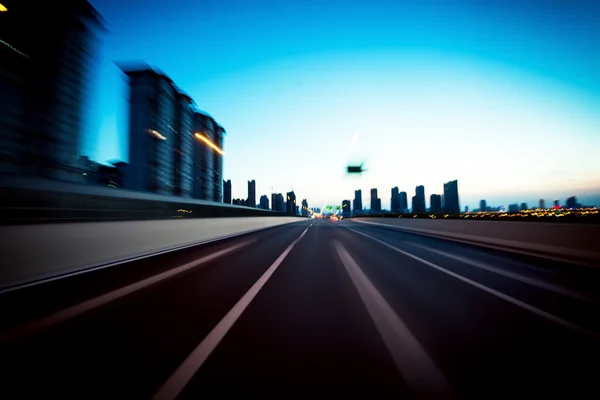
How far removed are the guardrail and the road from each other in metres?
1.67

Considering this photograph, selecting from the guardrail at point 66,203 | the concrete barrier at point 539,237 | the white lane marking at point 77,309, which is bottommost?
the white lane marking at point 77,309

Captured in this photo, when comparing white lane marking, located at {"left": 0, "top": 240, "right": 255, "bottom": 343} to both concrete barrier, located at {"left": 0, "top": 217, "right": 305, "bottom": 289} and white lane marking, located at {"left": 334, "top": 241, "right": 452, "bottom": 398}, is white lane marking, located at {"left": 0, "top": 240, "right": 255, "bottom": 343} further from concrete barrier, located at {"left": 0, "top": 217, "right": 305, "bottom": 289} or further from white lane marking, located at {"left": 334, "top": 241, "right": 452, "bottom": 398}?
white lane marking, located at {"left": 334, "top": 241, "right": 452, "bottom": 398}

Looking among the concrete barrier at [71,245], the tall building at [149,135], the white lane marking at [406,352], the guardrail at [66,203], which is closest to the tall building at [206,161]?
the tall building at [149,135]

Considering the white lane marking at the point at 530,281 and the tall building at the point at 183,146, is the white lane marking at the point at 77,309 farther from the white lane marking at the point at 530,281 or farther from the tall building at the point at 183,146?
the tall building at the point at 183,146

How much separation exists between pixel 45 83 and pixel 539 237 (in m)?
15.3

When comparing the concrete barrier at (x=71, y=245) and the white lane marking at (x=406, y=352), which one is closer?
the white lane marking at (x=406, y=352)

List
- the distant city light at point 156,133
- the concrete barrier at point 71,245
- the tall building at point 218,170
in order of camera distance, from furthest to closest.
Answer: the tall building at point 218,170 → the distant city light at point 156,133 → the concrete barrier at point 71,245

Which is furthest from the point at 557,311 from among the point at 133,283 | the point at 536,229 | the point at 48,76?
the point at 48,76

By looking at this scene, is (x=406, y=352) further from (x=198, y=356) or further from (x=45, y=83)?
(x=45, y=83)

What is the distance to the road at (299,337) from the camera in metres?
2.31

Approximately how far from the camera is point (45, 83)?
6.52 meters

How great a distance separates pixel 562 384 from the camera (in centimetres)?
231

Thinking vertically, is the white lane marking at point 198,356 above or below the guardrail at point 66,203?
below

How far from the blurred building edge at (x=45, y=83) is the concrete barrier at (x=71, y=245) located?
1.33m
